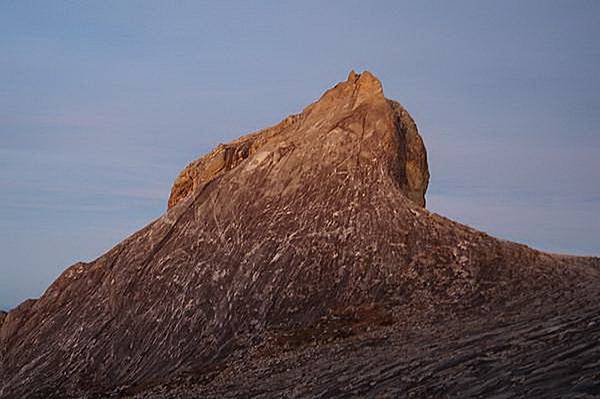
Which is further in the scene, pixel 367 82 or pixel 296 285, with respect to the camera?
pixel 367 82

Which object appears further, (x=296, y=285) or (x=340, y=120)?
(x=340, y=120)

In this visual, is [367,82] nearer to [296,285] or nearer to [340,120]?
[340,120]

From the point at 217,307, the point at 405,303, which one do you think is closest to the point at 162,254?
the point at 217,307

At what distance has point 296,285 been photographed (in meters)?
48.2

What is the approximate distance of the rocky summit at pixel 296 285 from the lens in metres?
40.9

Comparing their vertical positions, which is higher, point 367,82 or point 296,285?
point 367,82

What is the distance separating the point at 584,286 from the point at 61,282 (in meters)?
28.8

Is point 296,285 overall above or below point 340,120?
below

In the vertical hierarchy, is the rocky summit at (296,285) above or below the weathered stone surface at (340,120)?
below

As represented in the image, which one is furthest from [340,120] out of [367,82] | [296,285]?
[296,285]

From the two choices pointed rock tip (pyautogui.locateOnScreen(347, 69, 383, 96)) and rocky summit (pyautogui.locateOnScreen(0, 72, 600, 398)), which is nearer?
rocky summit (pyautogui.locateOnScreen(0, 72, 600, 398))

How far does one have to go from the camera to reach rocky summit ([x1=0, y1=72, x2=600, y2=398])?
134ft

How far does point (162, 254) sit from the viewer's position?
52531 millimetres

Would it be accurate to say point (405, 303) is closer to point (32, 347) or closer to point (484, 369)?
point (484, 369)
